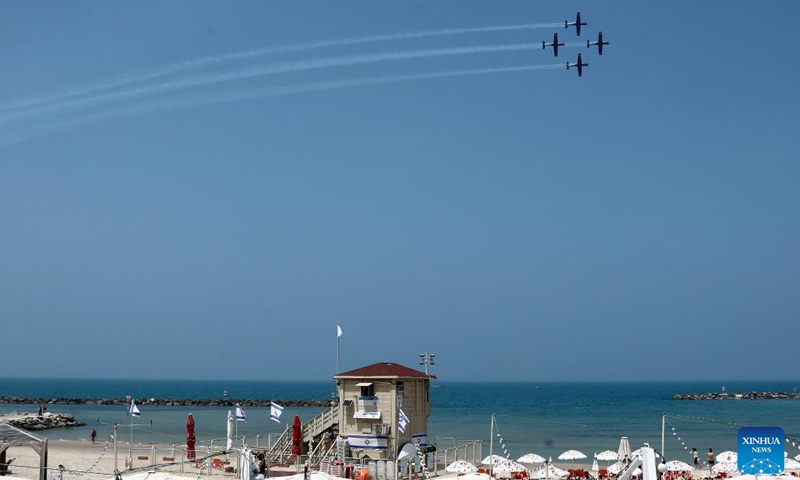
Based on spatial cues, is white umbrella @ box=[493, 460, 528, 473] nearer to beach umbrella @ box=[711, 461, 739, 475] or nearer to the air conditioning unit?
the air conditioning unit

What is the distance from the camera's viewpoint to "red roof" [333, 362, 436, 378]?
43.2m

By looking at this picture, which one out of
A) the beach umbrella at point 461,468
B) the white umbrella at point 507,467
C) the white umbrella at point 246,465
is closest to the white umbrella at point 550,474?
the white umbrella at point 507,467

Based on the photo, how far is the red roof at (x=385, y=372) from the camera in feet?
142

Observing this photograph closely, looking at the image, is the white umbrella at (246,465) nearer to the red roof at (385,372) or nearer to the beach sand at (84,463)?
the beach sand at (84,463)

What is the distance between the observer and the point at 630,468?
2383 centimetres

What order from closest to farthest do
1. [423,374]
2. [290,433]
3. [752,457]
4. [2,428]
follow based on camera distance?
1. [752,457]
2. [2,428]
3. [423,374]
4. [290,433]

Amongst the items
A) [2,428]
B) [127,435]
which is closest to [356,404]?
[2,428]

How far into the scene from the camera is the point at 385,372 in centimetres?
4347

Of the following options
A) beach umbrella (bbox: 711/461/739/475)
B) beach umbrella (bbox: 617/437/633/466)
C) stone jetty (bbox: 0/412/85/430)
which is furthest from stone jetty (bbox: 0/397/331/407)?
beach umbrella (bbox: 617/437/633/466)

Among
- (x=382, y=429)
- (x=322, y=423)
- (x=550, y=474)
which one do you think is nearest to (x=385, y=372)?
(x=382, y=429)

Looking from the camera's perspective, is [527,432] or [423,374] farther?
[527,432]

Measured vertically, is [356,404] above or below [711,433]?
above

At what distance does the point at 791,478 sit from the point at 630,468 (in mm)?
17252

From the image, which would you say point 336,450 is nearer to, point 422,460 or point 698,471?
point 422,460
